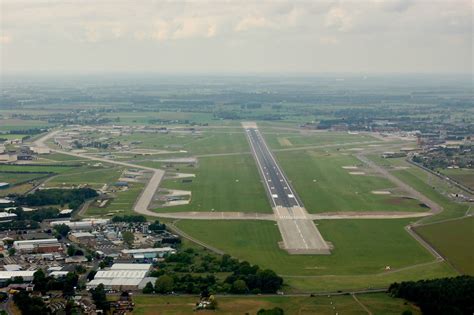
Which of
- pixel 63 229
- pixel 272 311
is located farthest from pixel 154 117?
pixel 272 311

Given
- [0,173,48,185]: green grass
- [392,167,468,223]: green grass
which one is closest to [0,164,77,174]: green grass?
[0,173,48,185]: green grass

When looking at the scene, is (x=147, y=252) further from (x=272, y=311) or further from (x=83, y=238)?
(x=272, y=311)

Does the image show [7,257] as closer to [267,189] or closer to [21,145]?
[267,189]

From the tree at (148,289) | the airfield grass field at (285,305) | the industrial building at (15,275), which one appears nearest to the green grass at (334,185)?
the airfield grass field at (285,305)

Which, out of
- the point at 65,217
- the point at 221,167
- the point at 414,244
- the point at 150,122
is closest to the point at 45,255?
the point at 65,217

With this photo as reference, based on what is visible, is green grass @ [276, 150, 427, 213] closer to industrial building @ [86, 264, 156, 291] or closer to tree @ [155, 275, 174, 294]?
industrial building @ [86, 264, 156, 291]

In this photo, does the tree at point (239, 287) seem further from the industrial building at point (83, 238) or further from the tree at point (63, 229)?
the tree at point (63, 229)
